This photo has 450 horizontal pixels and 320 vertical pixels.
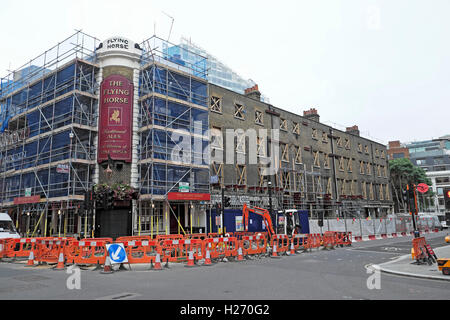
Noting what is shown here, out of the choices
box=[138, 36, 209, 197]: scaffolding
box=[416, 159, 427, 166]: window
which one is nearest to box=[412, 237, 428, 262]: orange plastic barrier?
box=[138, 36, 209, 197]: scaffolding

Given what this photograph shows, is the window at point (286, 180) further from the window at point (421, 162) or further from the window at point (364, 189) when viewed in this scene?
the window at point (421, 162)

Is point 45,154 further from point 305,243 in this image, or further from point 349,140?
point 349,140

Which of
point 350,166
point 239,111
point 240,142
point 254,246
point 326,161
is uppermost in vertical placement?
point 239,111

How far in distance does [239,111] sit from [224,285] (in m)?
23.5

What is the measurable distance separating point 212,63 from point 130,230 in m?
60.4

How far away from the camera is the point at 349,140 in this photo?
45875mm

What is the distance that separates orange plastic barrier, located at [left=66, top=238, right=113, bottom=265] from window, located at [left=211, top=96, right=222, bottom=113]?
17191mm

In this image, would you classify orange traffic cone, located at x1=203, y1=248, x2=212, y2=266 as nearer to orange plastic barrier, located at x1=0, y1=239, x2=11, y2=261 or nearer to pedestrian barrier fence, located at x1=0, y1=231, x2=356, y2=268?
pedestrian barrier fence, located at x1=0, y1=231, x2=356, y2=268

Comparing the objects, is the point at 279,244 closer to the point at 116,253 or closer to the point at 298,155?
the point at 116,253

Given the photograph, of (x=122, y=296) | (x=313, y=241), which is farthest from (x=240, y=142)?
(x=122, y=296)

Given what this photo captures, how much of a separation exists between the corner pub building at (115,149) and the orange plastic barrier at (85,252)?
7152 mm

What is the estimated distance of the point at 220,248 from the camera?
17016 millimetres

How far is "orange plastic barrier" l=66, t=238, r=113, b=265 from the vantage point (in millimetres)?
13609
